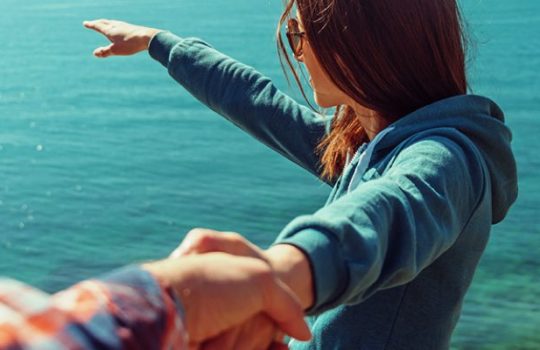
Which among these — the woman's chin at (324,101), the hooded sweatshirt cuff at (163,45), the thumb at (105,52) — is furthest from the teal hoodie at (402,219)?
the thumb at (105,52)

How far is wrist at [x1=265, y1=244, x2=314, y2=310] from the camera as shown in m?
0.86

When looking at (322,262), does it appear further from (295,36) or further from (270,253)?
(295,36)

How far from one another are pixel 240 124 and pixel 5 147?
17.3ft

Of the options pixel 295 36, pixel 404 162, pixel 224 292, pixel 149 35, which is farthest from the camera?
pixel 149 35

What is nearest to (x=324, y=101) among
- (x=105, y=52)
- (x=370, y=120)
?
(x=370, y=120)

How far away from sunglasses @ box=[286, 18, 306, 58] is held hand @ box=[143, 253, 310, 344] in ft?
2.34

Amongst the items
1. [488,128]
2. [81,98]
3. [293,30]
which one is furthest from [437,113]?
[81,98]

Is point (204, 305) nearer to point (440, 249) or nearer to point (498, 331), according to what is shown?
point (440, 249)

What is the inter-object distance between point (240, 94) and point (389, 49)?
59 cm

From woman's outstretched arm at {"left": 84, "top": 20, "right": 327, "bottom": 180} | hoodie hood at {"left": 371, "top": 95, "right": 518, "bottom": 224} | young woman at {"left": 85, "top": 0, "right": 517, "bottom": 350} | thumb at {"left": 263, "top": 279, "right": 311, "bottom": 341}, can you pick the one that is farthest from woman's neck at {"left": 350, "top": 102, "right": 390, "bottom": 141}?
thumb at {"left": 263, "top": 279, "right": 311, "bottom": 341}

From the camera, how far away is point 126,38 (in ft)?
6.84

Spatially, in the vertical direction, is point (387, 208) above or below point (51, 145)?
above

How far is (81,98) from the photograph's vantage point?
25.7 ft

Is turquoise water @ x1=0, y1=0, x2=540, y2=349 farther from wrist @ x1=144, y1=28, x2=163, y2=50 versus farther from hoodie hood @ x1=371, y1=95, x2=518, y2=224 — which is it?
hoodie hood @ x1=371, y1=95, x2=518, y2=224
